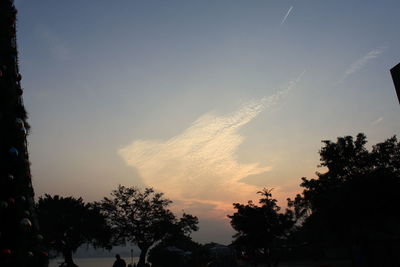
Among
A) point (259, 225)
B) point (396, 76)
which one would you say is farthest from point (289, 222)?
point (396, 76)

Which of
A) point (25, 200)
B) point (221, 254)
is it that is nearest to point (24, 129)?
point (25, 200)

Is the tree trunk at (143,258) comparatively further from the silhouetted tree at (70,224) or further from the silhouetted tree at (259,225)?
the silhouetted tree at (259,225)

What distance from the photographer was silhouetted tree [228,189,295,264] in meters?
28.6

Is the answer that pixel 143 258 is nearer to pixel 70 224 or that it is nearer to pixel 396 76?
pixel 70 224

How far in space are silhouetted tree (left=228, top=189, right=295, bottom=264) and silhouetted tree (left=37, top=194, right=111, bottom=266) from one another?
81.2 ft

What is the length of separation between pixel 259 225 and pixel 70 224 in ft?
96.7

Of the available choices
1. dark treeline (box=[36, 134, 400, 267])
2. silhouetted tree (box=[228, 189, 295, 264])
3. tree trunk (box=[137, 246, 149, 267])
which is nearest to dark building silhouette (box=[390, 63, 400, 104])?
dark treeline (box=[36, 134, 400, 267])

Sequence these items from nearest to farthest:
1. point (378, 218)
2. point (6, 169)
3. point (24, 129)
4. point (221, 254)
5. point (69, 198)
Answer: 1. point (6, 169)
2. point (24, 129)
3. point (378, 218)
4. point (221, 254)
5. point (69, 198)

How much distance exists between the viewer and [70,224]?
4266cm

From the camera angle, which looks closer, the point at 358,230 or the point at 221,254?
the point at 358,230

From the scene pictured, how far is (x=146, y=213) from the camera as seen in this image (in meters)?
48.6

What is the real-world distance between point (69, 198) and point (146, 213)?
12698 mm

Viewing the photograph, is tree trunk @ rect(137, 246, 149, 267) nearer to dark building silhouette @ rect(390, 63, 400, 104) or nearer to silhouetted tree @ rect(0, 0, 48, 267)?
dark building silhouette @ rect(390, 63, 400, 104)

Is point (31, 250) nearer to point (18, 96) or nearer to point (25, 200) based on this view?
point (25, 200)
